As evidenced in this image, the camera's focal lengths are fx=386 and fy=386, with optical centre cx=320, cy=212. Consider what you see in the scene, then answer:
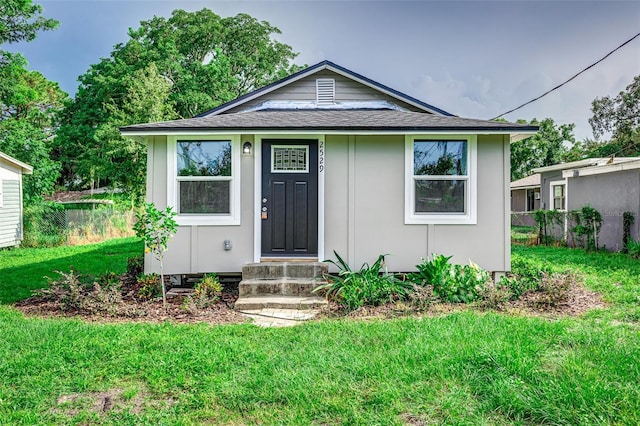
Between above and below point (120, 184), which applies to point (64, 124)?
above

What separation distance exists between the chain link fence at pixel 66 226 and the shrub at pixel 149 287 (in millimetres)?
9086

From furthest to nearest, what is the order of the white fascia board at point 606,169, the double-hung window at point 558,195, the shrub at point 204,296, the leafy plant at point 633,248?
the double-hung window at point 558,195 → the white fascia board at point 606,169 → the leafy plant at point 633,248 → the shrub at point 204,296

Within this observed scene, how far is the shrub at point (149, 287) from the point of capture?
18.8 feet

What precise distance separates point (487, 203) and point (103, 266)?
8.19 meters

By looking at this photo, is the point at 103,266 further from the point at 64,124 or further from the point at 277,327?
the point at 64,124

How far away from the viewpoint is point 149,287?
→ 19.1 feet

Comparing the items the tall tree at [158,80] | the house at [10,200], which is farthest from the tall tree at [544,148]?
the house at [10,200]

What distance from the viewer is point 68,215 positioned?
1385cm

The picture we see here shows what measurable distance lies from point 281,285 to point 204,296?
109cm

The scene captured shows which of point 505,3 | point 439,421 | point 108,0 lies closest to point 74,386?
point 439,421

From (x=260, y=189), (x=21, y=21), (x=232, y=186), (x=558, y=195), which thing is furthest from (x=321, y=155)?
(x=21, y=21)

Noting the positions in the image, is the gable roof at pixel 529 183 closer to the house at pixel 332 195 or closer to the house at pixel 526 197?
the house at pixel 526 197

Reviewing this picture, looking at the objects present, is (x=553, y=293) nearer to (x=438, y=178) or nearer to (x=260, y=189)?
(x=438, y=178)

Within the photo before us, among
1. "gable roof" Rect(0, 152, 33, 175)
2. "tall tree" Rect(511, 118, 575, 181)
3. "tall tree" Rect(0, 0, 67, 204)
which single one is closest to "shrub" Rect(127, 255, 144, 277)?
"gable roof" Rect(0, 152, 33, 175)
